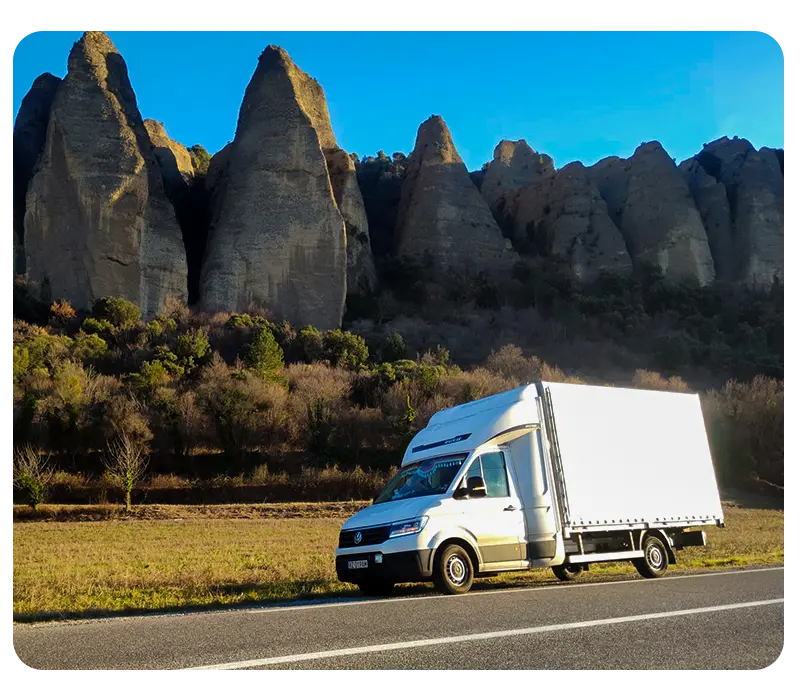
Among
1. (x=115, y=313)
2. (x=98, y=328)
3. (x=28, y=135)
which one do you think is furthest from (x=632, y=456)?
(x=28, y=135)

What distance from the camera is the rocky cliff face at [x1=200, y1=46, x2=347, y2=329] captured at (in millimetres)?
59312

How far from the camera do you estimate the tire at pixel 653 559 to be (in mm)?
12547

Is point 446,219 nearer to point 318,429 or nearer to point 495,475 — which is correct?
point 318,429

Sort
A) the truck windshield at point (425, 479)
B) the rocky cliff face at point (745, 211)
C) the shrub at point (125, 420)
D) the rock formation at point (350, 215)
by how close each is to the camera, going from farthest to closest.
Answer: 1. the rocky cliff face at point (745, 211)
2. the rock formation at point (350, 215)
3. the shrub at point (125, 420)
4. the truck windshield at point (425, 479)

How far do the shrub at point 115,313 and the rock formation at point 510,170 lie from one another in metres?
53.0

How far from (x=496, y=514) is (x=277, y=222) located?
52707mm

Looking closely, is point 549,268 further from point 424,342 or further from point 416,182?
point 424,342

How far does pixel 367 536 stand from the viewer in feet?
34.9

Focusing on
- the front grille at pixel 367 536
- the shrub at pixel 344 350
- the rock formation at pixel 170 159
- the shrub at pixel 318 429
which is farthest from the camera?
the rock formation at pixel 170 159

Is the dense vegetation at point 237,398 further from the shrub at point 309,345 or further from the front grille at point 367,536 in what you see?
the front grille at point 367,536

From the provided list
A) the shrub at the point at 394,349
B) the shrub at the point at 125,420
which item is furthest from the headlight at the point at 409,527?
the shrub at the point at 394,349

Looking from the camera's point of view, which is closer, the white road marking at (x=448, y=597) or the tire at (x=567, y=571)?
the white road marking at (x=448, y=597)
